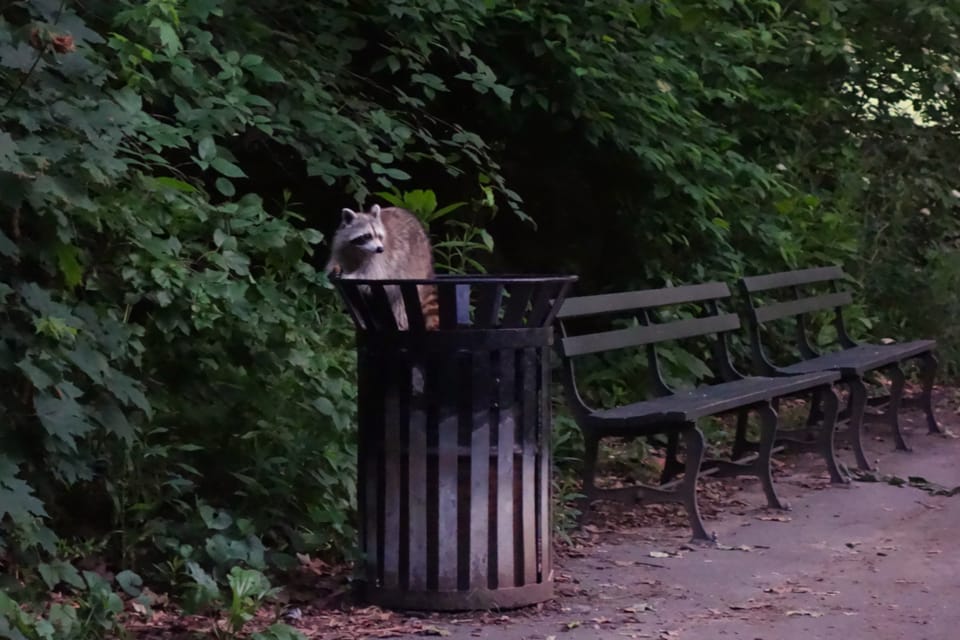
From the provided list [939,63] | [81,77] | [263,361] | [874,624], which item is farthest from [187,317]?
[939,63]

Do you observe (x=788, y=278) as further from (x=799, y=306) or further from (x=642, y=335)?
(x=642, y=335)

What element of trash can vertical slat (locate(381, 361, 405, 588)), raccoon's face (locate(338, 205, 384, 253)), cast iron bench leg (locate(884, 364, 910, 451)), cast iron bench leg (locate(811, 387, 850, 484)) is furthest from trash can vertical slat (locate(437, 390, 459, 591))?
cast iron bench leg (locate(884, 364, 910, 451))

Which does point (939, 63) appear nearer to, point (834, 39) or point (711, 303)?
point (834, 39)

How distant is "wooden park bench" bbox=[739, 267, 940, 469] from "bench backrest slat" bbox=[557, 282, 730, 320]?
A: 27.4 inches

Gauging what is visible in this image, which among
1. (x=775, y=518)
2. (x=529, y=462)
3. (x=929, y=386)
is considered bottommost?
(x=775, y=518)

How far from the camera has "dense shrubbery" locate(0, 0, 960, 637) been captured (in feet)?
17.8

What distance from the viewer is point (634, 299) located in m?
8.19

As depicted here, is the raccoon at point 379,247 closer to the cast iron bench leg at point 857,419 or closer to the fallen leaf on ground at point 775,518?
the fallen leaf on ground at point 775,518

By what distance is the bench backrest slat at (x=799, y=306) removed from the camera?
10.0 metres

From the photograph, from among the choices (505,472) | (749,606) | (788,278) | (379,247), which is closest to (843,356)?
(788,278)

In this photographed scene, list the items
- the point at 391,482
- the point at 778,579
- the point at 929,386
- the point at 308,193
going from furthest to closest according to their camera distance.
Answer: the point at 929,386, the point at 308,193, the point at 778,579, the point at 391,482

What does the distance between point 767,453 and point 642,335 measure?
100 centimetres

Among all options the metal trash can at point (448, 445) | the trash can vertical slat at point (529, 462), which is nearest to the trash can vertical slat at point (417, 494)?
the metal trash can at point (448, 445)

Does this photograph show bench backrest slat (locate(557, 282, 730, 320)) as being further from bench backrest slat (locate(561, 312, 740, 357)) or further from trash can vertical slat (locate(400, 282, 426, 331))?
trash can vertical slat (locate(400, 282, 426, 331))
